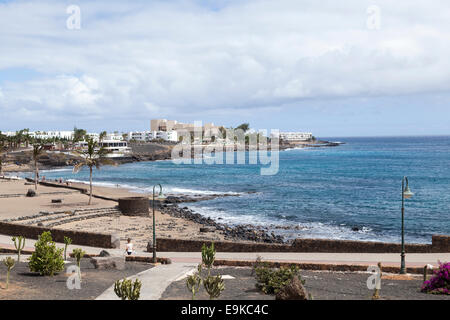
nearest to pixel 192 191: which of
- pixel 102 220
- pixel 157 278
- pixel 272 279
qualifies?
pixel 102 220

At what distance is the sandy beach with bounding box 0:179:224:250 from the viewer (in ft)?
112

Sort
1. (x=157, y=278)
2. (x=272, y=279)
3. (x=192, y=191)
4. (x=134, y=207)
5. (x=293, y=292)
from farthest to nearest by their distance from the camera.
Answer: (x=192, y=191)
(x=134, y=207)
(x=157, y=278)
(x=272, y=279)
(x=293, y=292)

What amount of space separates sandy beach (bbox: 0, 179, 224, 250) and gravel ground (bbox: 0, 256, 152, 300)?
8.94 meters

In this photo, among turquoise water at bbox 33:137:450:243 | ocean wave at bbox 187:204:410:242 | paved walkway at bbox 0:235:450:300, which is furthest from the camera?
turquoise water at bbox 33:137:450:243

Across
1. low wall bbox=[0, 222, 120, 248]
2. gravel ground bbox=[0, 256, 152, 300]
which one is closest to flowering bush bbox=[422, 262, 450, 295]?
gravel ground bbox=[0, 256, 152, 300]

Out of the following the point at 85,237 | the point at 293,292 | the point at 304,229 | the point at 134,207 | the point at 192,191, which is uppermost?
the point at 293,292

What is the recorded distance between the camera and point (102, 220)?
37.9 metres

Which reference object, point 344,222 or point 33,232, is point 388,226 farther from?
point 33,232

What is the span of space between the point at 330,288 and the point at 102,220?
25.7 meters

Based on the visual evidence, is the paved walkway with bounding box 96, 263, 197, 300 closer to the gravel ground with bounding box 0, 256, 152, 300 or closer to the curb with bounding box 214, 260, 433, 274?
the gravel ground with bounding box 0, 256, 152, 300

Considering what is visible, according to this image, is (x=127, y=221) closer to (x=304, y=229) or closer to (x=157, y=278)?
(x=304, y=229)
